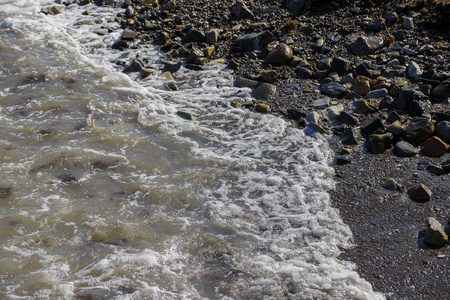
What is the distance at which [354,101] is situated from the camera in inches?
319

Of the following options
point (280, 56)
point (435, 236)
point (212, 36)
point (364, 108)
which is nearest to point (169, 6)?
point (212, 36)

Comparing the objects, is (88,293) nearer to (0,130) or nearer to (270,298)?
(270,298)

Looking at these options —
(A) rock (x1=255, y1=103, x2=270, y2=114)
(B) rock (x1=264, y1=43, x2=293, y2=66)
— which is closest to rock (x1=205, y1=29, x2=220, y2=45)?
(B) rock (x1=264, y1=43, x2=293, y2=66)

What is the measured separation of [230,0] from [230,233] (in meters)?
8.61

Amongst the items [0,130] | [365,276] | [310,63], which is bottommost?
[0,130]

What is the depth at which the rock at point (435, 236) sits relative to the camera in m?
5.12

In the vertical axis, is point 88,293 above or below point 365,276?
below

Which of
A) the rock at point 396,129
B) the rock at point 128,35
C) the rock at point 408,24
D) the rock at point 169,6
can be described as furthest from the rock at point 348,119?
the rock at point 169,6

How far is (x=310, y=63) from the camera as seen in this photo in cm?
926

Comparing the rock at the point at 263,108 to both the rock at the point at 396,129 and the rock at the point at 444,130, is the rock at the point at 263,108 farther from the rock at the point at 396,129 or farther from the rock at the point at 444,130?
the rock at the point at 444,130

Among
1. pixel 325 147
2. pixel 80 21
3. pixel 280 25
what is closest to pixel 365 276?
pixel 325 147

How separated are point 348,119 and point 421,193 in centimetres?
205

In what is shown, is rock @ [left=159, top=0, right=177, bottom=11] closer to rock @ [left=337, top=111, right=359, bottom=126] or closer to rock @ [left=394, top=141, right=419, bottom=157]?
rock @ [left=337, top=111, right=359, bottom=126]

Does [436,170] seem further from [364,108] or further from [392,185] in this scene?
[364,108]
